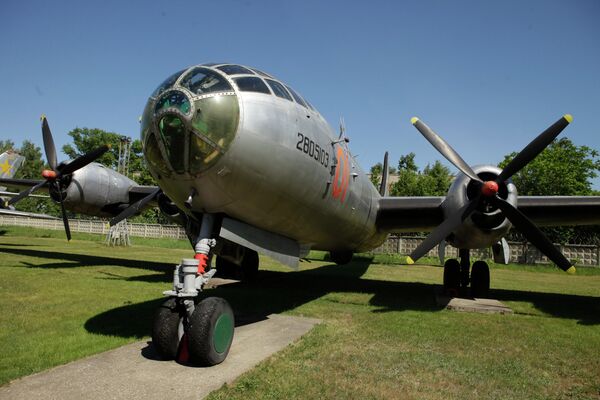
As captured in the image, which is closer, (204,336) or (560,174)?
(204,336)

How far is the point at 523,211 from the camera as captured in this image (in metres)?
10.8

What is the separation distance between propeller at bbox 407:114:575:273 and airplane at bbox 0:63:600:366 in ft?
0.08

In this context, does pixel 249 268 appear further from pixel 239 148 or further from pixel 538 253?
pixel 538 253

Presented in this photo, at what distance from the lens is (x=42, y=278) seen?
1161 centimetres

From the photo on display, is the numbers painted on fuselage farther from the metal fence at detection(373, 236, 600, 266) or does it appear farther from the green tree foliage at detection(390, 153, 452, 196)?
the green tree foliage at detection(390, 153, 452, 196)

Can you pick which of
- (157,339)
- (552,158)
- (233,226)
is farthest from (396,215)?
(552,158)

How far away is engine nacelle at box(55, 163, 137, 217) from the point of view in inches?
560

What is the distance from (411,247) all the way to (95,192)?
86.6 ft

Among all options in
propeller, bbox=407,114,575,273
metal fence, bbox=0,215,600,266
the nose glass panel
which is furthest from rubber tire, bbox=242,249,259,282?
metal fence, bbox=0,215,600,266

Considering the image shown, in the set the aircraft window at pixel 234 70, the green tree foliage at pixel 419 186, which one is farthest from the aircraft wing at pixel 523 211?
the green tree foliage at pixel 419 186

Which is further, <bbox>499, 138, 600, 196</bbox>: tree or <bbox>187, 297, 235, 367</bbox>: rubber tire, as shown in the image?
<bbox>499, 138, 600, 196</bbox>: tree

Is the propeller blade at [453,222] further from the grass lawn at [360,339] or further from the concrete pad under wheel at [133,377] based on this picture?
the concrete pad under wheel at [133,377]

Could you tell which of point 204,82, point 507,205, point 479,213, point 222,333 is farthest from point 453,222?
point 204,82

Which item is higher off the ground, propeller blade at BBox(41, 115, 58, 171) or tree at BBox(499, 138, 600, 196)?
tree at BBox(499, 138, 600, 196)
